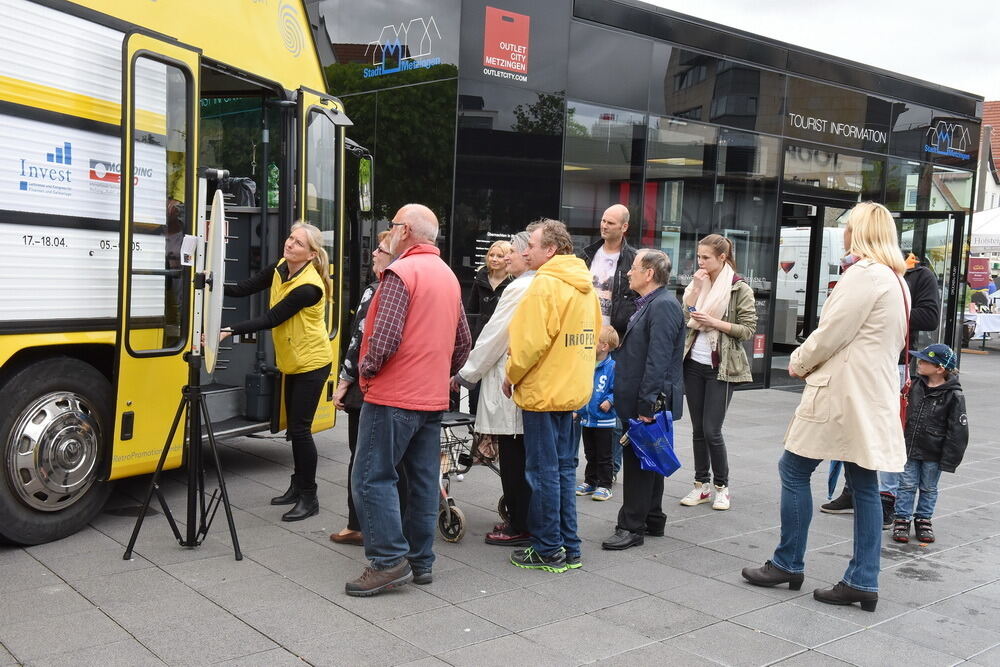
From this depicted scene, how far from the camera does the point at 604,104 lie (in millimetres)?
11148

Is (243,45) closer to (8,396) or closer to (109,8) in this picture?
(109,8)

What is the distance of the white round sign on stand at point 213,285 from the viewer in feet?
15.5

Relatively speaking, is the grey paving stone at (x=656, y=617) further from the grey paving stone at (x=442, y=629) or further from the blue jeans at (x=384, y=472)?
the blue jeans at (x=384, y=472)

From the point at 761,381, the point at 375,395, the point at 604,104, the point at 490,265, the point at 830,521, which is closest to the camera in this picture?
the point at 375,395

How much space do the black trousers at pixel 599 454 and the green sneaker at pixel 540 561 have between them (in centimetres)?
167

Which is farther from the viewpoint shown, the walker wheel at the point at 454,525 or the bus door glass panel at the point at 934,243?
the bus door glass panel at the point at 934,243

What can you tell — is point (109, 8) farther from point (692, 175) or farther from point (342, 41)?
point (692, 175)

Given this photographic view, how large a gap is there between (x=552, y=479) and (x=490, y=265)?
2394 mm

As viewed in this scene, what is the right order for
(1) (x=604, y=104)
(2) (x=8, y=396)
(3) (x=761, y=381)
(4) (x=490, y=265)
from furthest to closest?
(3) (x=761, y=381)
(1) (x=604, y=104)
(4) (x=490, y=265)
(2) (x=8, y=396)

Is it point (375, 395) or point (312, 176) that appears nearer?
point (375, 395)

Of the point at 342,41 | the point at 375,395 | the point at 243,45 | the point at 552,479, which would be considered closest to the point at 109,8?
the point at 243,45

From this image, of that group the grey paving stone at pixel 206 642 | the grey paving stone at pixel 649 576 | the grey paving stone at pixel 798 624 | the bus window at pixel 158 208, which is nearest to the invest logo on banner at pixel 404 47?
the bus window at pixel 158 208

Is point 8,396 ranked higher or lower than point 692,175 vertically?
lower

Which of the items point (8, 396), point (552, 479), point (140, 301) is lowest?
point (552, 479)
